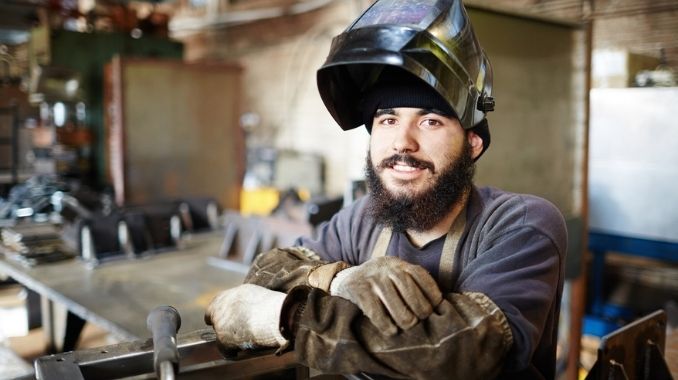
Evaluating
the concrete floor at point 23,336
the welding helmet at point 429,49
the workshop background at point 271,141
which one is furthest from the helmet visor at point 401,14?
the concrete floor at point 23,336

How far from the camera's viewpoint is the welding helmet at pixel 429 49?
139cm

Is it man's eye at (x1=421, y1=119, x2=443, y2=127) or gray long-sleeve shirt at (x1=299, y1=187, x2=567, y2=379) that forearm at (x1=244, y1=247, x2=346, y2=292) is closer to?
gray long-sleeve shirt at (x1=299, y1=187, x2=567, y2=379)

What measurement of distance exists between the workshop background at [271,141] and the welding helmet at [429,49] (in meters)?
1.16

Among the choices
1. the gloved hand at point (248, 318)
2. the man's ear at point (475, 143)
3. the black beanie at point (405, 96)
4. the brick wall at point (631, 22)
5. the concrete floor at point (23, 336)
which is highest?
the brick wall at point (631, 22)

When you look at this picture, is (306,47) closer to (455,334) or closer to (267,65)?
(267,65)

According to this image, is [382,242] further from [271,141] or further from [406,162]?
[271,141]

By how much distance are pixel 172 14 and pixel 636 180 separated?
8398 millimetres

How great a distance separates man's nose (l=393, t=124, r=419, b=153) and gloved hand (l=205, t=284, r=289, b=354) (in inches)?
18.9

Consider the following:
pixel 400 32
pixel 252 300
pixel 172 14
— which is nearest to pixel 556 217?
pixel 400 32

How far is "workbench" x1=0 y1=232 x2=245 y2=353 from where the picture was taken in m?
2.84

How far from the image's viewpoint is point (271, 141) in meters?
8.98

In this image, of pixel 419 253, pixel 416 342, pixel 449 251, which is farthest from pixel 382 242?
pixel 416 342

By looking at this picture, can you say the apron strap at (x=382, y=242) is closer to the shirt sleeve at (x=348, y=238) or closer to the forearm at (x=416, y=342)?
the shirt sleeve at (x=348, y=238)

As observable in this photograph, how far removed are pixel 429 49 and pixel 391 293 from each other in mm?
573
